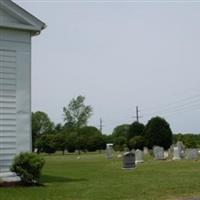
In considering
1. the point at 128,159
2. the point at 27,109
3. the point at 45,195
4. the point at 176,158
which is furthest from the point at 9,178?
the point at 176,158

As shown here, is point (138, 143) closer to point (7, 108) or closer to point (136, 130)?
point (136, 130)

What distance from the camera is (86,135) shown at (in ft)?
307

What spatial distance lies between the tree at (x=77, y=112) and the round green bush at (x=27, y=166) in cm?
9534

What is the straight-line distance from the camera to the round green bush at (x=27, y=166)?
676 inches

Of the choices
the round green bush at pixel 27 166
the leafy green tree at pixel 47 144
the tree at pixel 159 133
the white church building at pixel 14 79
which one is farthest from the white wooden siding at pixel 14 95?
the leafy green tree at pixel 47 144

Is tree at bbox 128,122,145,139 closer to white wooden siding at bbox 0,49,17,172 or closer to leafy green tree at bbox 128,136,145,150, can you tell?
leafy green tree at bbox 128,136,145,150

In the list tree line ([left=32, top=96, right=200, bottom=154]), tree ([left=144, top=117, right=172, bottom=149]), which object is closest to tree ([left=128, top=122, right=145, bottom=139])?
tree line ([left=32, top=96, right=200, bottom=154])

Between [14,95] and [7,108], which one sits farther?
[14,95]

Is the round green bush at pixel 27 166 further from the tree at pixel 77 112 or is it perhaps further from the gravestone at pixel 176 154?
the tree at pixel 77 112

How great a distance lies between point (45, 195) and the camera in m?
14.1

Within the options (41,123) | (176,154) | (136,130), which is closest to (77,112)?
(41,123)

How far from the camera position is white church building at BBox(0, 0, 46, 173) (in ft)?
61.0

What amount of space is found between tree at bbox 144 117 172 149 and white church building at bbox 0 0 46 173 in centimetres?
4341

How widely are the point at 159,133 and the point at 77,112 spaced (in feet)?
178
